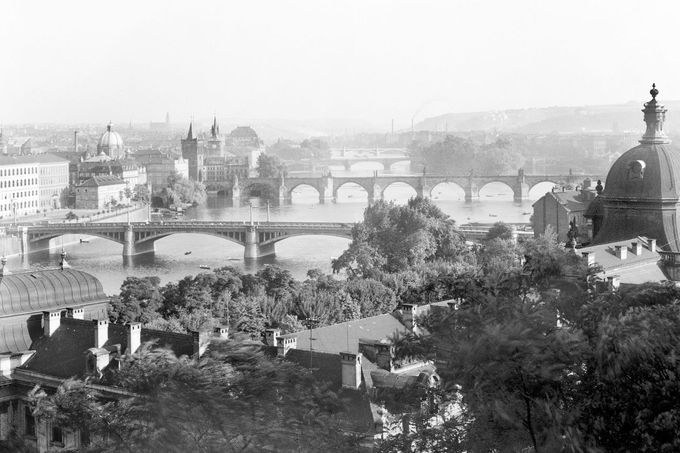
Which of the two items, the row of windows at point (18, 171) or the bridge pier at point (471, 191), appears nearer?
the row of windows at point (18, 171)

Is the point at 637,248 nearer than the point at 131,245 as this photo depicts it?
Yes

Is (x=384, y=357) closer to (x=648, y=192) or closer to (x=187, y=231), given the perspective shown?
(x=648, y=192)

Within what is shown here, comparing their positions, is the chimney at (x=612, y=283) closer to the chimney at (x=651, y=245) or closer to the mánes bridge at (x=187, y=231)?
the chimney at (x=651, y=245)

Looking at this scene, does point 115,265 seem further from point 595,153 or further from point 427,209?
point 595,153

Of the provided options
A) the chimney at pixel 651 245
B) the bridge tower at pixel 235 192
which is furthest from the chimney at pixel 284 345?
the bridge tower at pixel 235 192

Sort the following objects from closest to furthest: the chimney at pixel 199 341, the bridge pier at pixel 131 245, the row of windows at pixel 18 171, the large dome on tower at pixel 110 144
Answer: the chimney at pixel 199 341
the bridge pier at pixel 131 245
the row of windows at pixel 18 171
the large dome on tower at pixel 110 144

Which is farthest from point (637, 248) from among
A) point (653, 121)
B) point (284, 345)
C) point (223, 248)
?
point (223, 248)

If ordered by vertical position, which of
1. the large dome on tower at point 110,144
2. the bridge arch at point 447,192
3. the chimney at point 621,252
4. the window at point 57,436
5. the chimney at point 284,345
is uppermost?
the large dome on tower at point 110,144

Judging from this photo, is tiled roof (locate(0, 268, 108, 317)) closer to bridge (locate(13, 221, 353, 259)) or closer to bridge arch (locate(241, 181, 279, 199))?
bridge (locate(13, 221, 353, 259))

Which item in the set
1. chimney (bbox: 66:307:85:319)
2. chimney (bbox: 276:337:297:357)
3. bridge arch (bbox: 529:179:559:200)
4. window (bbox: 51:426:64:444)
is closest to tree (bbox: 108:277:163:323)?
chimney (bbox: 66:307:85:319)
